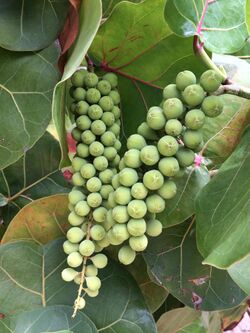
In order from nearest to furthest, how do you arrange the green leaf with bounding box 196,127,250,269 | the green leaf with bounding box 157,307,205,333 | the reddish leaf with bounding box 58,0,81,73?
the green leaf with bounding box 196,127,250,269 → the reddish leaf with bounding box 58,0,81,73 → the green leaf with bounding box 157,307,205,333

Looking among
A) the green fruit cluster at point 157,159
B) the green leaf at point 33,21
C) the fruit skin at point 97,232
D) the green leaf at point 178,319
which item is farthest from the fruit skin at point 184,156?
the green leaf at point 178,319

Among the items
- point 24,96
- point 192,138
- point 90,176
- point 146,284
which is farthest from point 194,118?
point 146,284

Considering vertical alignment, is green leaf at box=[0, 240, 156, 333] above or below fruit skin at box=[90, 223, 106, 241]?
below

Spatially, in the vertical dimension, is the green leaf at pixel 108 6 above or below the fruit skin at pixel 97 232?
above

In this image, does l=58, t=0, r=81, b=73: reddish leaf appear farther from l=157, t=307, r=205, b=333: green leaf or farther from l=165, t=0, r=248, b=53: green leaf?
l=157, t=307, r=205, b=333: green leaf

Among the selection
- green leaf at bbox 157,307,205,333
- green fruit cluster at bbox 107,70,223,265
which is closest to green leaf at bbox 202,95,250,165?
green fruit cluster at bbox 107,70,223,265

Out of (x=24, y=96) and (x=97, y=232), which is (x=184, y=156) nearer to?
(x=97, y=232)

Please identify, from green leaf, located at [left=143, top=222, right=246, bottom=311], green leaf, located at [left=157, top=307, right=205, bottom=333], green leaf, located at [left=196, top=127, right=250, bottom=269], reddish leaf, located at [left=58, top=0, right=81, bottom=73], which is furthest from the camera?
green leaf, located at [left=157, top=307, right=205, bottom=333]

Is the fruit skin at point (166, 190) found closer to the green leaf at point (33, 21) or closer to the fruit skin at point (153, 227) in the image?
the fruit skin at point (153, 227)
